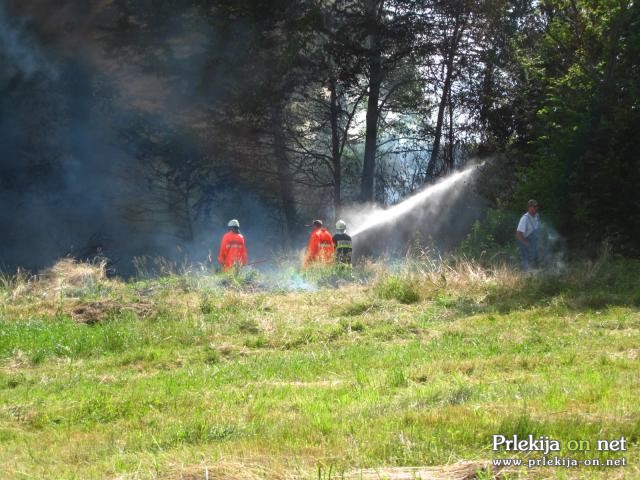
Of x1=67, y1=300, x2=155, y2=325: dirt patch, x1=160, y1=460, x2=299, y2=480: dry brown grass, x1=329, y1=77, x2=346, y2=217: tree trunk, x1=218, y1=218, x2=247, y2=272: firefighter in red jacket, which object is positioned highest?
x1=329, y1=77, x2=346, y2=217: tree trunk

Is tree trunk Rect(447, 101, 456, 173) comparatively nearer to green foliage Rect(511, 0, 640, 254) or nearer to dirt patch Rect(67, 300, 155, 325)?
green foliage Rect(511, 0, 640, 254)

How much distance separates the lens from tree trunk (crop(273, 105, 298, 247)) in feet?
91.4

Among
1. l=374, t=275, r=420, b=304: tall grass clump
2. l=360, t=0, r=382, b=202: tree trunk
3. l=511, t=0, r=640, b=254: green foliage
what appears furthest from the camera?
l=360, t=0, r=382, b=202: tree trunk

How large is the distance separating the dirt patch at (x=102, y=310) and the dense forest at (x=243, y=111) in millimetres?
11196

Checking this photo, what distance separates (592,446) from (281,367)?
4333mm

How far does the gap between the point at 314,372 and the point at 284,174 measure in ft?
68.1

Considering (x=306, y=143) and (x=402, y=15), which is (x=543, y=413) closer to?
(x=402, y=15)

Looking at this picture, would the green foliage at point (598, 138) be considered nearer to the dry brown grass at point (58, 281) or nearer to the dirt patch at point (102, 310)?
the dirt patch at point (102, 310)

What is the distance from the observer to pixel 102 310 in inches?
485

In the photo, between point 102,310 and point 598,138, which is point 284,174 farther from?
point 102,310

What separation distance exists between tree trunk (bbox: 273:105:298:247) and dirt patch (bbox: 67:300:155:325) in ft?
51.2

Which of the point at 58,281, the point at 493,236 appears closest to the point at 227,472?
the point at 58,281

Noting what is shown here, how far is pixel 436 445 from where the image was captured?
15.3 feet

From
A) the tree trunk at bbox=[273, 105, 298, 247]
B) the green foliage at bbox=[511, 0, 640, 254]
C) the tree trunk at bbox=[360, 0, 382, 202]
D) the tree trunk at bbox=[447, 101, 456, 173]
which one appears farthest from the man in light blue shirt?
the tree trunk at bbox=[273, 105, 298, 247]
